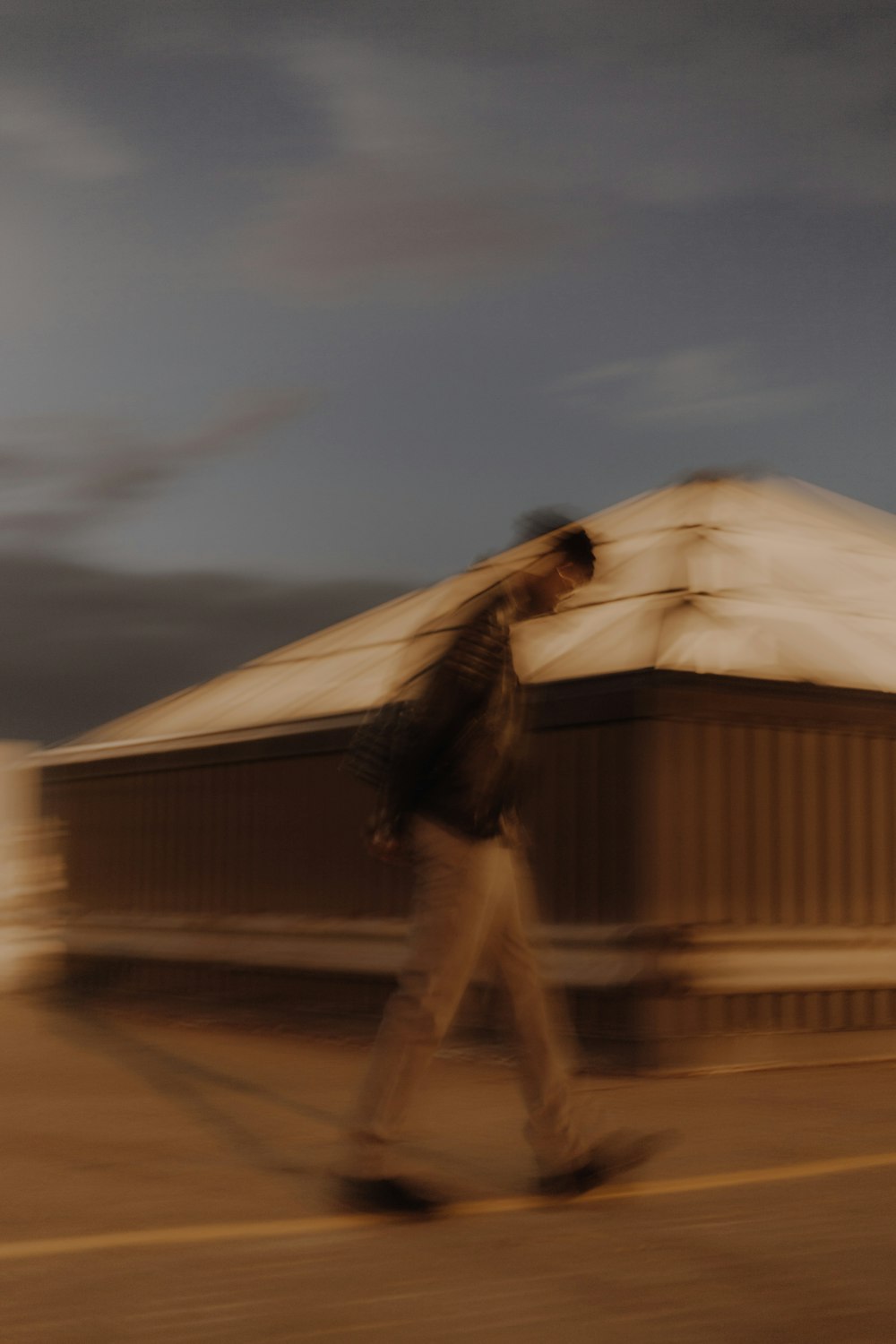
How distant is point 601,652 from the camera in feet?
32.1

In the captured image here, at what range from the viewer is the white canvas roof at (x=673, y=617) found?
969cm

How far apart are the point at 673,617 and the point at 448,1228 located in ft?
17.2

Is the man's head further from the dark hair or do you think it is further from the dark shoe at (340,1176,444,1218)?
the dark shoe at (340,1176,444,1218)

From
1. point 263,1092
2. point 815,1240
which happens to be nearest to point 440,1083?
point 263,1092

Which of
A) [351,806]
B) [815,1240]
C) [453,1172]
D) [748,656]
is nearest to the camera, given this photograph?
[815,1240]

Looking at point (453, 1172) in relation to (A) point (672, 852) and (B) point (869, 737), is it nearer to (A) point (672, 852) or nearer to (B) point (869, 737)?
(A) point (672, 852)

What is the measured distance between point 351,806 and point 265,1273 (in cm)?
694

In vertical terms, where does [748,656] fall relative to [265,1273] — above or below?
above

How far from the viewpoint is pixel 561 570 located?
5523 mm

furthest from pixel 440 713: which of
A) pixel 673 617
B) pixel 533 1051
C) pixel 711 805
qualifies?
pixel 673 617

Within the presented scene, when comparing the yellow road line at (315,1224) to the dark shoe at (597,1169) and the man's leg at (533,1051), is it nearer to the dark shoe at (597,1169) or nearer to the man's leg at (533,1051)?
the dark shoe at (597,1169)

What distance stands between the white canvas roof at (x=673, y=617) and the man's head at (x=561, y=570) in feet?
8.85

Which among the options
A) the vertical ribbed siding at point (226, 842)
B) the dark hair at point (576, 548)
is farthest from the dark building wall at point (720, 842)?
the dark hair at point (576, 548)

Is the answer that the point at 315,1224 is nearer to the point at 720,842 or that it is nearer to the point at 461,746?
the point at 461,746
